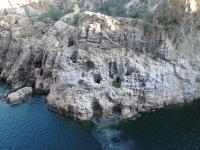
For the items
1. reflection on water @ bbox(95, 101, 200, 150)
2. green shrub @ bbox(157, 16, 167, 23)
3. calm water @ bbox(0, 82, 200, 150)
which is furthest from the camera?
green shrub @ bbox(157, 16, 167, 23)

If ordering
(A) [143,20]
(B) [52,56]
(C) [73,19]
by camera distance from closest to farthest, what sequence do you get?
(A) [143,20] < (B) [52,56] < (C) [73,19]

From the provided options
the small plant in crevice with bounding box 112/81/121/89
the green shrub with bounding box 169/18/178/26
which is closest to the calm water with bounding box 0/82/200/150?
the small plant in crevice with bounding box 112/81/121/89

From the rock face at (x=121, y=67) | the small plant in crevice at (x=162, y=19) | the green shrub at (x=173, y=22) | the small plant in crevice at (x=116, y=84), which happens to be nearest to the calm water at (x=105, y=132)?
the rock face at (x=121, y=67)

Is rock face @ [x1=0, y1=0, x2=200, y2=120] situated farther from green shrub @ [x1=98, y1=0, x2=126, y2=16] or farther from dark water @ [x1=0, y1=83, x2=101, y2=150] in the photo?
green shrub @ [x1=98, y1=0, x2=126, y2=16]

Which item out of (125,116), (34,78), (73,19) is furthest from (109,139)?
(73,19)

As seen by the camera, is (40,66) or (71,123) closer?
(71,123)

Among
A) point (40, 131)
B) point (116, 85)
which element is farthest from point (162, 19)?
point (40, 131)

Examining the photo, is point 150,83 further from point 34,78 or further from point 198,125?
point 34,78

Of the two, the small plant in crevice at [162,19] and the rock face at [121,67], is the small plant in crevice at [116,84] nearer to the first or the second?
the rock face at [121,67]
